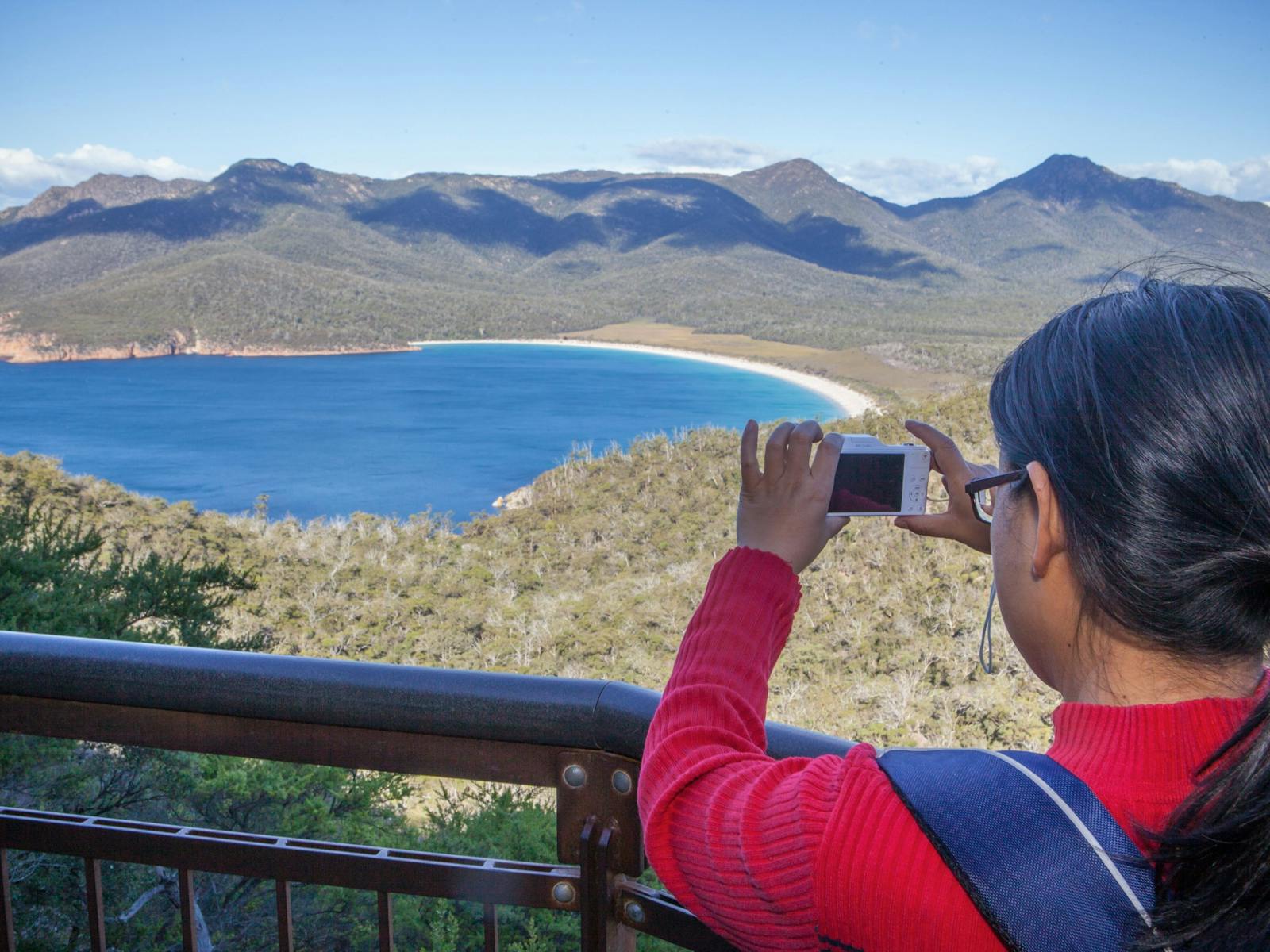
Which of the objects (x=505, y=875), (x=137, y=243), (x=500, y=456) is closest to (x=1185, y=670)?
(x=505, y=875)

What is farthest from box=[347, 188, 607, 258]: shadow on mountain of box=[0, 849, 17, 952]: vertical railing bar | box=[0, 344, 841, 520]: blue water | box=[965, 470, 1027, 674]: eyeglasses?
box=[965, 470, 1027, 674]: eyeglasses

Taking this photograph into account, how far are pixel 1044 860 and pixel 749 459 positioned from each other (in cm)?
30

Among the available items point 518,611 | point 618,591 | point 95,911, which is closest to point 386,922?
point 95,911

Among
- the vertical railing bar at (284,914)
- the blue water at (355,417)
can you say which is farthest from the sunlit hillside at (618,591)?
the blue water at (355,417)

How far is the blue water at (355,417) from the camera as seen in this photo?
25.5m

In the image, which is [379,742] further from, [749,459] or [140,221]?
[140,221]

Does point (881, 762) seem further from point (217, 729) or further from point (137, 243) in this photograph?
point (137, 243)

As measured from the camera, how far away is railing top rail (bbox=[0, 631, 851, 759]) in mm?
740

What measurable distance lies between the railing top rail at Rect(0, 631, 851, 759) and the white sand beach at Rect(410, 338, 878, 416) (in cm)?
1853

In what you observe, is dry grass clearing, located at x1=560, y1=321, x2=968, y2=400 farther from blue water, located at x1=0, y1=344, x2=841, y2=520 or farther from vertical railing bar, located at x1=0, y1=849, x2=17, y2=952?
vertical railing bar, located at x1=0, y1=849, x2=17, y2=952

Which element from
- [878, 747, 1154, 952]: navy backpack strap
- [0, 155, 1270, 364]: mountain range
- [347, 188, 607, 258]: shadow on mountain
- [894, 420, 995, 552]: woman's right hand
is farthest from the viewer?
[347, 188, 607, 258]: shadow on mountain

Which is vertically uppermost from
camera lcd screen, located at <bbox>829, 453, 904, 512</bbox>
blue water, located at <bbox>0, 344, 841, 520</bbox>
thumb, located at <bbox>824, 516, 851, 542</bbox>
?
camera lcd screen, located at <bbox>829, 453, 904, 512</bbox>

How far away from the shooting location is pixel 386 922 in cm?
85

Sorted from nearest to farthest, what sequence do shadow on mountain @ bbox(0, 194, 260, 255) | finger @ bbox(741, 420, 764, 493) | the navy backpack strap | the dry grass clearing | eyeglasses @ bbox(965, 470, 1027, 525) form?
the navy backpack strap, eyeglasses @ bbox(965, 470, 1027, 525), finger @ bbox(741, 420, 764, 493), the dry grass clearing, shadow on mountain @ bbox(0, 194, 260, 255)
